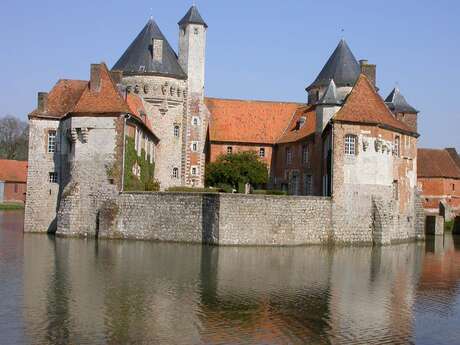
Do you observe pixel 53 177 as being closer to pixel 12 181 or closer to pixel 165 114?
pixel 165 114

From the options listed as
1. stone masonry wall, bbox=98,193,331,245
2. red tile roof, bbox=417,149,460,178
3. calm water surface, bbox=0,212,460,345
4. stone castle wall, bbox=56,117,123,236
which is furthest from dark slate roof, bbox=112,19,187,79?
red tile roof, bbox=417,149,460,178

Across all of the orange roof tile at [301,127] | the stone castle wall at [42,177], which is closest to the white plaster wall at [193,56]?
the orange roof tile at [301,127]

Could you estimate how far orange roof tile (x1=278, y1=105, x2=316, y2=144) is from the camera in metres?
47.1

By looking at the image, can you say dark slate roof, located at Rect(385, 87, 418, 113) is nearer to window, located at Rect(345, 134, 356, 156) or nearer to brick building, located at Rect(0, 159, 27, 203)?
window, located at Rect(345, 134, 356, 156)

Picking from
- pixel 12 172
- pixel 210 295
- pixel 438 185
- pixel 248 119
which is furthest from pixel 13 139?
pixel 210 295

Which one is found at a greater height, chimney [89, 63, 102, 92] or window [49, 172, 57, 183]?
chimney [89, 63, 102, 92]

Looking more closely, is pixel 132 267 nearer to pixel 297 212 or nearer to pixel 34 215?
pixel 297 212

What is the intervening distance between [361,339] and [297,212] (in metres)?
19.1

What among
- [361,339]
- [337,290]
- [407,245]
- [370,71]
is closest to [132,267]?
[337,290]

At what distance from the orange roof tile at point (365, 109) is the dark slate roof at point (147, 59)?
13373mm

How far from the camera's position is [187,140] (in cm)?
4766

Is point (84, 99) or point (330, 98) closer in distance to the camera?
point (84, 99)

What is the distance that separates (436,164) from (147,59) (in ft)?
91.3

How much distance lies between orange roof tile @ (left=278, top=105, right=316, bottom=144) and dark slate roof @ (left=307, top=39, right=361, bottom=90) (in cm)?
237
